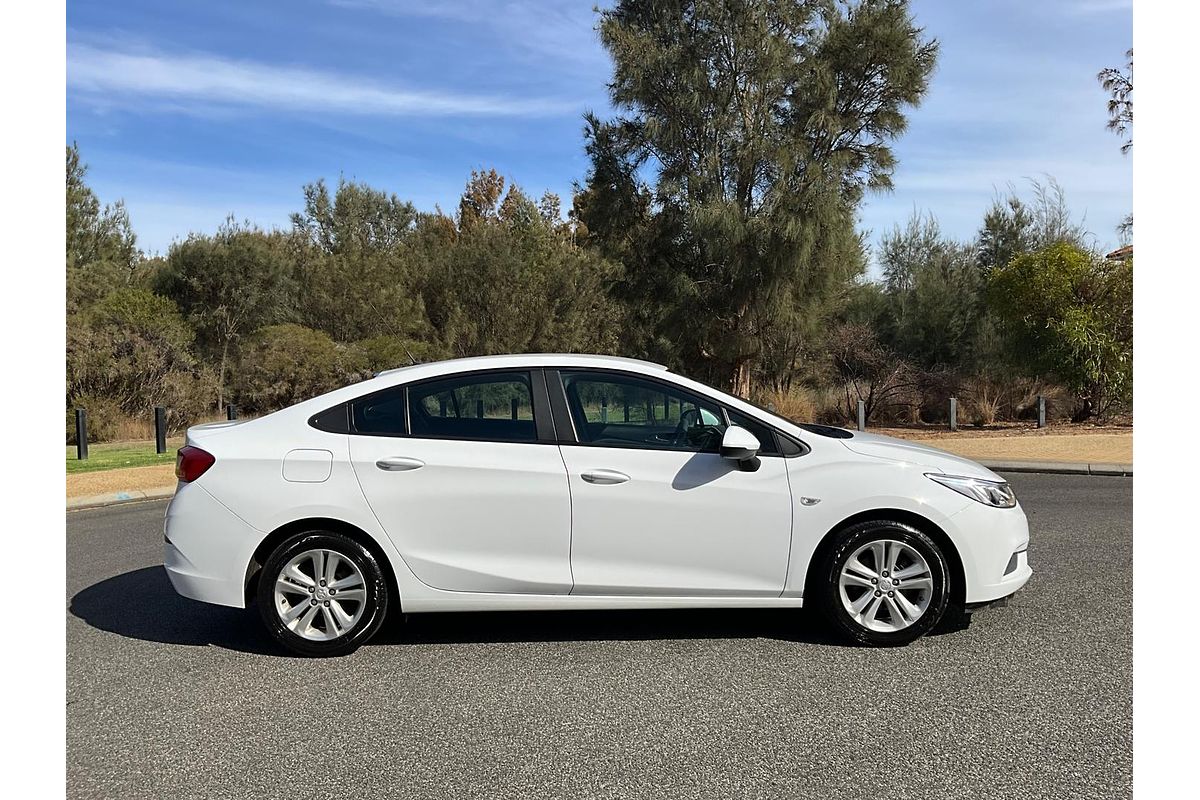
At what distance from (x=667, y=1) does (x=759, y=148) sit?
12.9 ft

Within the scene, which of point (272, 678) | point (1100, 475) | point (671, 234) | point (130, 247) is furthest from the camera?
point (130, 247)

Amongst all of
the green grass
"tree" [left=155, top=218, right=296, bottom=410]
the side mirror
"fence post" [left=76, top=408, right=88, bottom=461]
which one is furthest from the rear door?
"tree" [left=155, top=218, right=296, bottom=410]

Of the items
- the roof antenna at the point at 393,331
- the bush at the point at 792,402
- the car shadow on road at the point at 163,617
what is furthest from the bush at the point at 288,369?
the car shadow on road at the point at 163,617

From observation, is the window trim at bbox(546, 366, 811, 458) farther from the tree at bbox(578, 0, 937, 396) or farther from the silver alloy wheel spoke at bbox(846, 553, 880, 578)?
the tree at bbox(578, 0, 937, 396)

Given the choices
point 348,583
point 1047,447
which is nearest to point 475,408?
point 348,583

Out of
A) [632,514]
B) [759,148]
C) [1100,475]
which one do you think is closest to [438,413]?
[632,514]

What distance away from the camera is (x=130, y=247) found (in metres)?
33.9

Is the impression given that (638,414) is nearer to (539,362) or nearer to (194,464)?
(539,362)

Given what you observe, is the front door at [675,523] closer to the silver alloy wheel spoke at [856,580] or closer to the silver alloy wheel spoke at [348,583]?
the silver alloy wheel spoke at [856,580]

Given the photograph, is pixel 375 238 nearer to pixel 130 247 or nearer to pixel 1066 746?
pixel 130 247

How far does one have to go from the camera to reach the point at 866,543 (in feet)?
17.9

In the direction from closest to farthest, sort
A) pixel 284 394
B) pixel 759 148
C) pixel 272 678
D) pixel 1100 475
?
pixel 272 678 < pixel 1100 475 < pixel 759 148 < pixel 284 394

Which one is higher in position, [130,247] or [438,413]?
[130,247]

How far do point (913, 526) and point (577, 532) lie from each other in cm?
188
